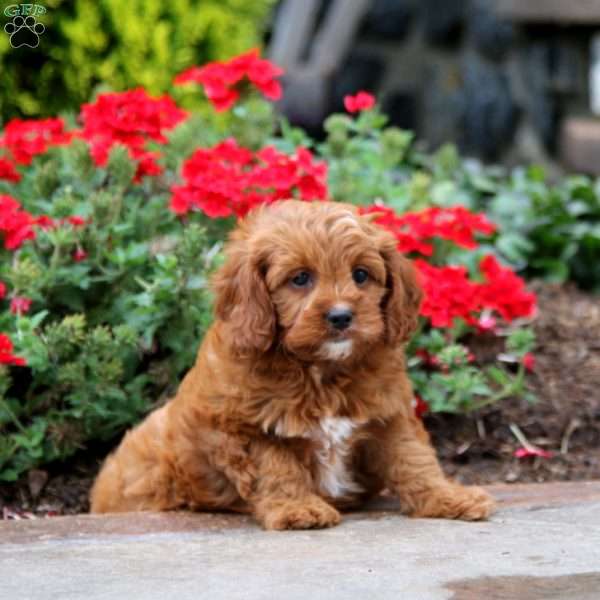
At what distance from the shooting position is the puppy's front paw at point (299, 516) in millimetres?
4199

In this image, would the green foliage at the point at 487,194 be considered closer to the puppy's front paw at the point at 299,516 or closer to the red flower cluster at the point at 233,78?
the red flower cluster at the point at 233,78

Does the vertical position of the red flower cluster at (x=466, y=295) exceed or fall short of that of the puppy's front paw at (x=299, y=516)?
it exceeds it

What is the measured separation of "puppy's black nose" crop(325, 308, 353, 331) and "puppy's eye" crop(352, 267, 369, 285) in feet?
0.61

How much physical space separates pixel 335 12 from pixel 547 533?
6.40 m

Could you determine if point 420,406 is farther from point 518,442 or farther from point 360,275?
point 360,275

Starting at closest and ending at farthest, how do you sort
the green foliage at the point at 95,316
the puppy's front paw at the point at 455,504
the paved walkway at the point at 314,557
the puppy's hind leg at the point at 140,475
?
the paved walkway at the point at 314,557 → the puppy's front paw at the point at 455,504 → the puppy's hind leg at the point at 140,475 → the green foliage at the point at 95,316

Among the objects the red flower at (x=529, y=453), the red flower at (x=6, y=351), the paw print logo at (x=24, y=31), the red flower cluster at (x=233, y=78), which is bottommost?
the red flower at (x=529, y=453)

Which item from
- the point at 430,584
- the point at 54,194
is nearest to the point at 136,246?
the point at 54,194

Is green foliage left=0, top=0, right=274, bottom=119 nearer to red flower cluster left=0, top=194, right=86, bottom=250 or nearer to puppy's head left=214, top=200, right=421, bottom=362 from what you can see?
red flower cluster left=0, top=194, right=86, bottom=250

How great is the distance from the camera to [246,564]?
383 centimetres

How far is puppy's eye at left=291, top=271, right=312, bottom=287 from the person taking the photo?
4.12 m

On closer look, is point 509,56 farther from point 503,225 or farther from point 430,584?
point 430,584

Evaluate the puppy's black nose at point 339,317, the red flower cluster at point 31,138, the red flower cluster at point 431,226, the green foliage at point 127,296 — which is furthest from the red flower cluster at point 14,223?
the puppy's black nose at point 339,317

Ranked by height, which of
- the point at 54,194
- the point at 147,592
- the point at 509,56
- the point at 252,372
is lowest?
the point at 147,592
